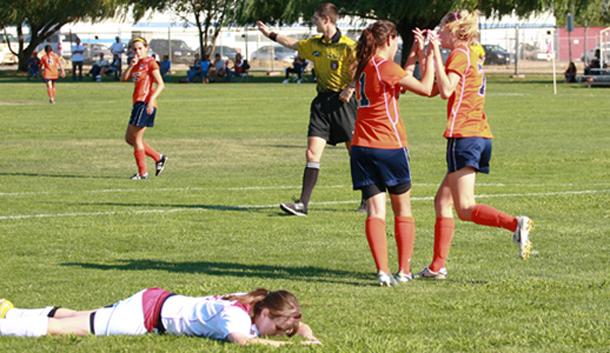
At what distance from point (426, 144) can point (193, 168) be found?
6.26 metres

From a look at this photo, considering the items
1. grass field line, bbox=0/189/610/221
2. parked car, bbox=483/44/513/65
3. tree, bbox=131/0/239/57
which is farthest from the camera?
parked car, bbox=483/44/513/65

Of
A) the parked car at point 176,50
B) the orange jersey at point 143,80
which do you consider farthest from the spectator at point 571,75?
the orange jersey at point 143,80

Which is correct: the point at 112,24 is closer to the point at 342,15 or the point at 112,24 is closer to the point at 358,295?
the point at 342,15

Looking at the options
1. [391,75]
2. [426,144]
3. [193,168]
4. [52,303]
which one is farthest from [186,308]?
[426,144]

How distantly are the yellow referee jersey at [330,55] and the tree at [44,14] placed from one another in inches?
2568

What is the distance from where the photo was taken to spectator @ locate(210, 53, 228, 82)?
6938 cm

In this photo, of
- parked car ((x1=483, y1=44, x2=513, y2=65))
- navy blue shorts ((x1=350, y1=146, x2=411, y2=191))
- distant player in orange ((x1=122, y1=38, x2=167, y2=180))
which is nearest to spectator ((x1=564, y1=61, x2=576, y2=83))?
parked car ((x1=483, y1=44, x2=513, y2=65))

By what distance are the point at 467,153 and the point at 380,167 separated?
69 centimetres

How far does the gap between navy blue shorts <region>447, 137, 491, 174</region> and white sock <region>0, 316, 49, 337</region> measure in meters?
3.62

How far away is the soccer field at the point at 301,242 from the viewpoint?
8086 millimetres

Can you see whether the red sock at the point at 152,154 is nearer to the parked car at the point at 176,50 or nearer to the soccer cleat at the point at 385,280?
the soccer cleat at the point at 385,280

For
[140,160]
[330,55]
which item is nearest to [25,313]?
[330,55]

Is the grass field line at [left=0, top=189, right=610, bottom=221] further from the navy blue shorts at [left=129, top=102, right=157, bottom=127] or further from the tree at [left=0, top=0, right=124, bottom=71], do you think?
the tree at [left=0, top=0, right=124, bottom=71]

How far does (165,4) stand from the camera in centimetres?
7731
